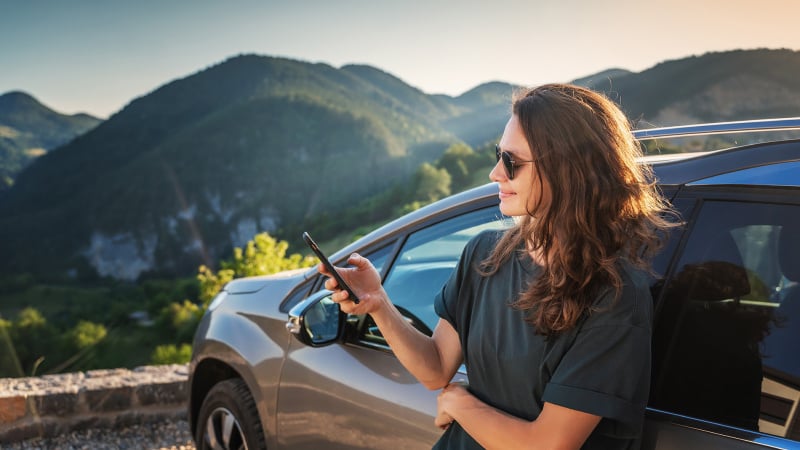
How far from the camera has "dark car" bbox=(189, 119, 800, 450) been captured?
1.37 m

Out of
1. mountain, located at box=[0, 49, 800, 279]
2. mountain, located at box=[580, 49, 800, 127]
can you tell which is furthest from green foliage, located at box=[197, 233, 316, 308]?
mountain, located at box=[0, 49, 800, 279]

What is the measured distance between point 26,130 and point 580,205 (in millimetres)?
146769

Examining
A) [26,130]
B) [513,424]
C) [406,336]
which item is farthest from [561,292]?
[26,130]

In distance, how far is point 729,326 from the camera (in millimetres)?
1419

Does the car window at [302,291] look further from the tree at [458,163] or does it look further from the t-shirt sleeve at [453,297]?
the tree at [458,163]

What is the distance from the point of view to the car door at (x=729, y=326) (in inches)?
52.1

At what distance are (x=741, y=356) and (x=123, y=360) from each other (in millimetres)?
51055

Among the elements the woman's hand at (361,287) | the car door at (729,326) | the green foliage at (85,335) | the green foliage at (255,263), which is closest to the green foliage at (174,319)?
the green foliage at (85,335)

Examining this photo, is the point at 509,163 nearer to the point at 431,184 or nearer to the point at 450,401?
the point at 450,401

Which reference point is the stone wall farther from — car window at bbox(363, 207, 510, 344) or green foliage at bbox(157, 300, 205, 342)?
green foliage at bbox(157, 300, 205, 342)

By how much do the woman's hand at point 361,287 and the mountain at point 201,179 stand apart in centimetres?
8298

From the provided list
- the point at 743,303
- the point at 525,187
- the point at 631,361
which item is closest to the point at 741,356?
the point at 743,303

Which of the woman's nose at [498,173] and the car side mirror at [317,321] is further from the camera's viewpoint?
the car side mirror at [317,321]

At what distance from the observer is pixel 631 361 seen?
1262mm
